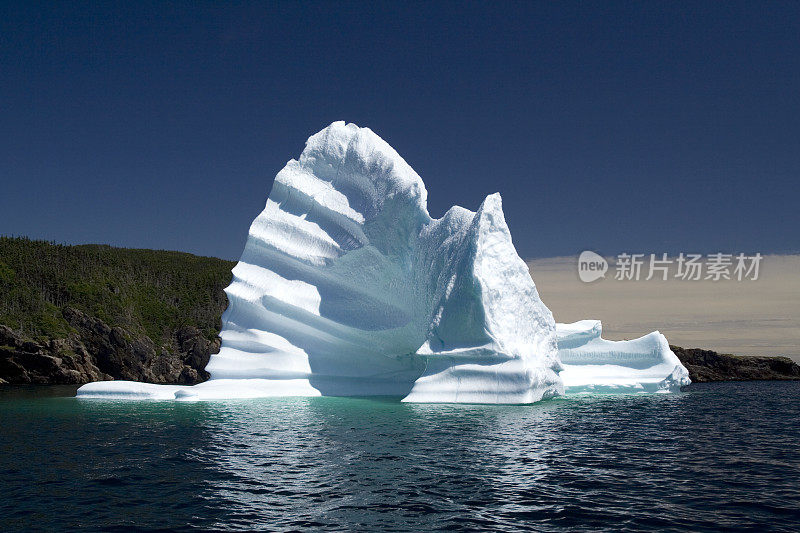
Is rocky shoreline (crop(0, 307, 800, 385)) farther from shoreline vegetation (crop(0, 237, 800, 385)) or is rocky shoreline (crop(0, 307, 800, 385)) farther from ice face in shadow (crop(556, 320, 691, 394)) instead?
ice face in shadow (crop(556, 320, 691, 394))

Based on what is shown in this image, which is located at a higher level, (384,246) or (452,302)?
(384,246)

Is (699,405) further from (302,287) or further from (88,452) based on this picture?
(88,452)

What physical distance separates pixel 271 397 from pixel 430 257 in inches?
342

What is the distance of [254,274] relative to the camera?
28891 millimetres

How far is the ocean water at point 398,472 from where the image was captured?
8672 mm

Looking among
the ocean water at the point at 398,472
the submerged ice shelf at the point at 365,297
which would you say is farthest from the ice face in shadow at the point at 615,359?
the ocean water at the point at 398,472

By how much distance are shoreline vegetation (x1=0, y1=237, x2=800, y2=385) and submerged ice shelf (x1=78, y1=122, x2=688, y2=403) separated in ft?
122

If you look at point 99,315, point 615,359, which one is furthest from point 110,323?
point 615,359

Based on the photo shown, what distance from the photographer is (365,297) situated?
2817 centimetres

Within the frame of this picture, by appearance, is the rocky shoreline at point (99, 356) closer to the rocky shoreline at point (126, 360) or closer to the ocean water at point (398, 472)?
the rocky shoreline at point (126, 360)

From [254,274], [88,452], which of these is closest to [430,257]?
[254,274]

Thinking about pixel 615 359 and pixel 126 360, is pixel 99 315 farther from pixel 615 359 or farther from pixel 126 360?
pixel 615 359

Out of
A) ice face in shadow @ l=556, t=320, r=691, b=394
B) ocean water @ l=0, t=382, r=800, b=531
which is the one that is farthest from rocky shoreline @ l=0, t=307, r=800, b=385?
ice face in shadow @ l=556, t=320, r=691, b=394

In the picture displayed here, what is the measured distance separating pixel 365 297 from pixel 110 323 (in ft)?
182
